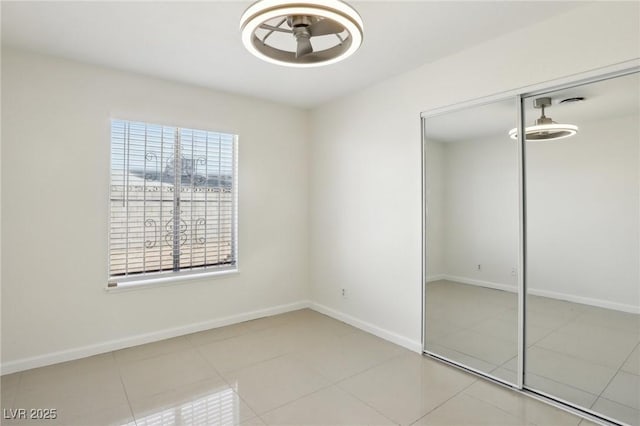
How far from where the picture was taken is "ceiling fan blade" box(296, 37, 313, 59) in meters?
1.95

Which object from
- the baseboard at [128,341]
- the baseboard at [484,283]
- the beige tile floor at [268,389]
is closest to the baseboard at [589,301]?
the baseboard at [484,283]

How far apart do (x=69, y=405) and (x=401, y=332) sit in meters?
2.78

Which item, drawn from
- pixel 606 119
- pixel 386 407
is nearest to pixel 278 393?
pixel 386 407

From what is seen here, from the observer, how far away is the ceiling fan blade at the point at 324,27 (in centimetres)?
186

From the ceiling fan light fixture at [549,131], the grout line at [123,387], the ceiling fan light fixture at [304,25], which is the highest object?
the ceiling fan light fixture at [304,25]

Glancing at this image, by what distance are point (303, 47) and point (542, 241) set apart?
219 cm

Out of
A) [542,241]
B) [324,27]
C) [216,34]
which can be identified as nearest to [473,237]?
[542,241]

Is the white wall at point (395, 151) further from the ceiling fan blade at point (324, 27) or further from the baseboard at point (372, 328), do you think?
the ceiling fan blade at point (324, 27)

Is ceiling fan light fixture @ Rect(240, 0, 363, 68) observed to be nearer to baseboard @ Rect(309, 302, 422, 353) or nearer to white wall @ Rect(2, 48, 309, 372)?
white wall @ Rect(2, 48, 309, 372)

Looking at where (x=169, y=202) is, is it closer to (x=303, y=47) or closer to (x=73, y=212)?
(x=73, y=212)

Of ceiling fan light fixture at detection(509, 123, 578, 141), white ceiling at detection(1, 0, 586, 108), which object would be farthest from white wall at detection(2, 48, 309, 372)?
ceiling fan light fixture at detection(509, 123, 578, 141)

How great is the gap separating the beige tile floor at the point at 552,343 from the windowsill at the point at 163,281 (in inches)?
93.5

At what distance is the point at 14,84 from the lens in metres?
2.74

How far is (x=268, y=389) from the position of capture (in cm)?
251
